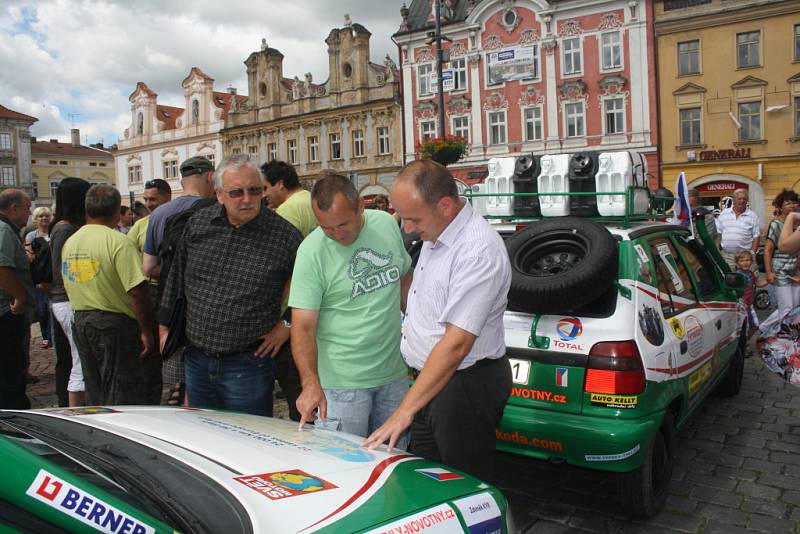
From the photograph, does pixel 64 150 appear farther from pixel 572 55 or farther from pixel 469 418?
pixel 469 418

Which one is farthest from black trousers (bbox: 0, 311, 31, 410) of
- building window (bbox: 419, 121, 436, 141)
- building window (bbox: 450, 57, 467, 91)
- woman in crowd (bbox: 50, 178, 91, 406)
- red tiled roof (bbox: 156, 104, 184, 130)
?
red tiled roof (bbox: 156, 104, 184, 130)

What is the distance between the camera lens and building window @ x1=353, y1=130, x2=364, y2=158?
37.7 metres

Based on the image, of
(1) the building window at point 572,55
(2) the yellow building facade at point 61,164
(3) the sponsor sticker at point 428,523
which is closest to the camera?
(3) the sponsor sticker at point 428,523

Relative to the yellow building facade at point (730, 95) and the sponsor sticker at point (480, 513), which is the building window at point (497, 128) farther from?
the sponsor sticker at point (480, 513)

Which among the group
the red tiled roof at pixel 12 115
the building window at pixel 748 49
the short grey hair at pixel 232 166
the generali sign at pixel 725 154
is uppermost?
the red tiled roof at pixel 12 115

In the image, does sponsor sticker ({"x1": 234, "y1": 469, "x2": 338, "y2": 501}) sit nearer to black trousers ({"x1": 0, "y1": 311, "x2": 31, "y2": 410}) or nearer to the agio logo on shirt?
the agio logo on shirt

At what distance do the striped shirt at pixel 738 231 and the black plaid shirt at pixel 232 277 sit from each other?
27.8 ft

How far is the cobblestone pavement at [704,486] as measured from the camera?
3467mm

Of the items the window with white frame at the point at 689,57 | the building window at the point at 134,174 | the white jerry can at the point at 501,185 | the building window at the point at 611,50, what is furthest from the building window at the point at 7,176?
the white jerry can at the point at 501,185

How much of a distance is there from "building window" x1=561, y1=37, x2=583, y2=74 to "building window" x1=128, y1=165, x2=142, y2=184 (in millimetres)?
34367

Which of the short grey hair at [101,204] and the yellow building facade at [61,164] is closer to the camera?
the short grey hair at [101,204]

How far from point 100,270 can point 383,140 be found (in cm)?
3358

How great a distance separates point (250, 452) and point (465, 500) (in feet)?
2.12

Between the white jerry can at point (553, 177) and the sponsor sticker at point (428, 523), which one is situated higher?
A: the white jerry can at point (553, 177)
